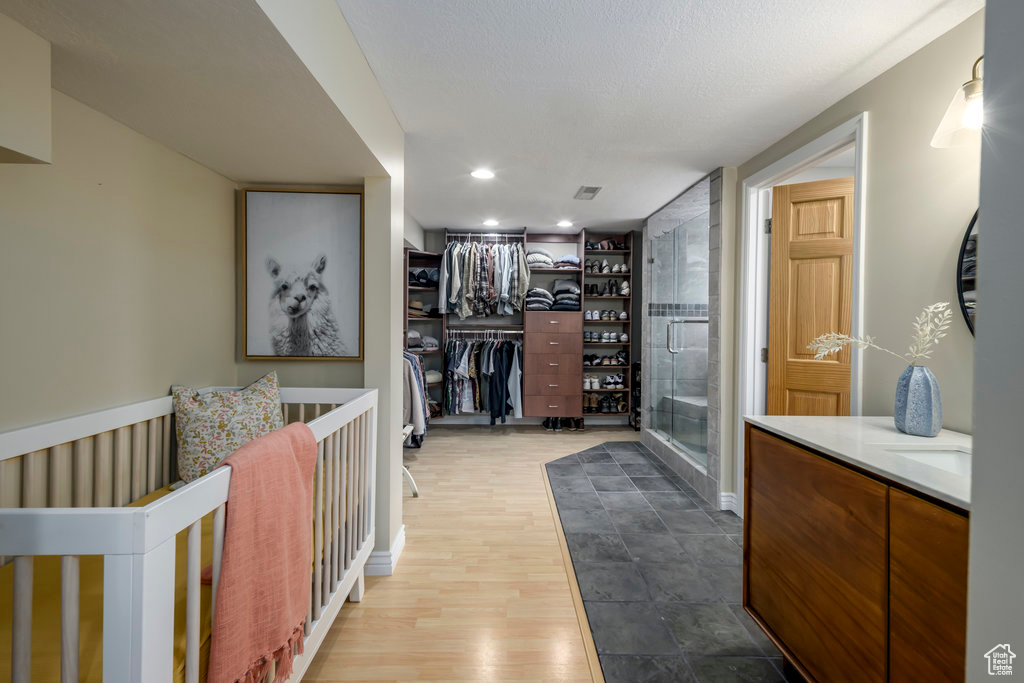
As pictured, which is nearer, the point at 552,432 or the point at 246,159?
the point at 246,159

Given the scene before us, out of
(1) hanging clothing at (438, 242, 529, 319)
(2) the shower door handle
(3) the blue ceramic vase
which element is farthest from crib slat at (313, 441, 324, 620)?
(1) hanging clothing at (438, 242, 529, 319)

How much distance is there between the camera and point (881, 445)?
4.44 ft

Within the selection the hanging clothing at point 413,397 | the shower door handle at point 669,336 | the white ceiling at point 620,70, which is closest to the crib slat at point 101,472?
the white ceiling at point 620,70

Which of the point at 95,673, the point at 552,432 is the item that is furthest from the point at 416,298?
the point at 95,673

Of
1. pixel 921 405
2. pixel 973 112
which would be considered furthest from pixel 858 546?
pixel 973 112

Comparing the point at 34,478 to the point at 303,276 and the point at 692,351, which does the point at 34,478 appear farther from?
the point at 692,351

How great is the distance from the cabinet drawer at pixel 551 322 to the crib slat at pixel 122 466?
372 centimetres

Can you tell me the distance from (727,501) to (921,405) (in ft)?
5.66

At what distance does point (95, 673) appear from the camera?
834 millimetres

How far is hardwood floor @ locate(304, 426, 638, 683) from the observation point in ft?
5.29

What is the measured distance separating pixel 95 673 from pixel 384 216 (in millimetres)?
1814

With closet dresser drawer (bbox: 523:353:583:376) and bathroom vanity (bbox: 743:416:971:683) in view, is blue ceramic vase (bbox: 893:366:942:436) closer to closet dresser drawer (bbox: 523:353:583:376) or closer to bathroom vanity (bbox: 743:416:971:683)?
bathroom vanity (bbox: 743:416:971:683)

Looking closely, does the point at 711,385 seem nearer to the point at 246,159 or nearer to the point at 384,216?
the point at 384,216

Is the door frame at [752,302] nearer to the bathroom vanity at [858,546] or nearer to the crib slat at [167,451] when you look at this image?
the bathroom vanity at [858,546]
